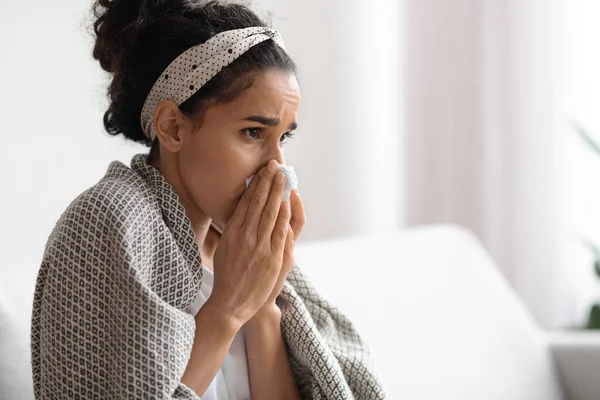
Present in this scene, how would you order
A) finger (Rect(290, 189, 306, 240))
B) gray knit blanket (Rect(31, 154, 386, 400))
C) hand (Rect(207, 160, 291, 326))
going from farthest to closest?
finger (Rect(290, 189, 306, 240))
hand (Rect(207, 160, 291, 326))
gray knit blanket (Rect(31, 154, 386, 400))

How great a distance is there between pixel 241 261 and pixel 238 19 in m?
0.36

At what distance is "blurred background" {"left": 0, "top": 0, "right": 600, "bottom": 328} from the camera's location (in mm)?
2844

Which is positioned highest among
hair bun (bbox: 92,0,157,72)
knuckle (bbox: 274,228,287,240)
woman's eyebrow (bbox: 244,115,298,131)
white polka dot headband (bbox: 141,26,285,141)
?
hair bun (bbox: 92,0,157,72)

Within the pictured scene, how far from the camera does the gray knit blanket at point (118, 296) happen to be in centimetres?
103

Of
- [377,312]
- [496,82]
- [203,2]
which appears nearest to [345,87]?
[496,82]

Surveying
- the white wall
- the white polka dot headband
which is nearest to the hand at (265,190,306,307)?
the white polka dot headband

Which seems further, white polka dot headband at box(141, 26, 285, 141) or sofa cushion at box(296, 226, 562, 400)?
sofa cushion at box(296, 226, 562, 400)

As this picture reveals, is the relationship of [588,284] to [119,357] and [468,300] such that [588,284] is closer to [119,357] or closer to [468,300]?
[468,300]

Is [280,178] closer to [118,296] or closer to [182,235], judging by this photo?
[182,235]

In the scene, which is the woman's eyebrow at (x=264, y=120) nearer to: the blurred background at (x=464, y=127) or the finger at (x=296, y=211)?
the finger at (x=296, y=211)

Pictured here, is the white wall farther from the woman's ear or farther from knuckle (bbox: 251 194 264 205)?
knuckle (bbox: 251 194 264 205)

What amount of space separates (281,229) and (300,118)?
5.17 feet

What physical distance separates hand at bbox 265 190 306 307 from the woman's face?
10 cm

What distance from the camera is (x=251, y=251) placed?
117 centimetres
